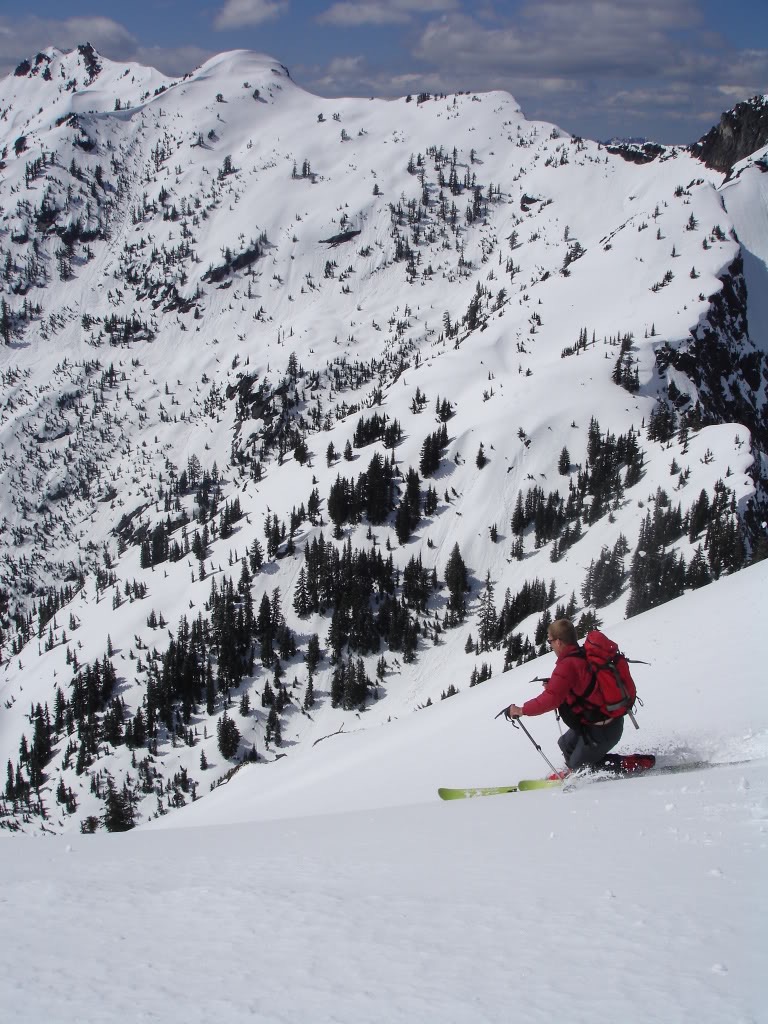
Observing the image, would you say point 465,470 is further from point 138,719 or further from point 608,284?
point 608,284

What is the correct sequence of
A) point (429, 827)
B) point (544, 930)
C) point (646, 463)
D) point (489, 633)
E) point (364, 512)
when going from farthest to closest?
point (364, 512) < point (646, 463) < point (489, 633) < point (429, 827) < point (544, 930)

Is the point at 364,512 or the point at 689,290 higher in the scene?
the point at 689,290

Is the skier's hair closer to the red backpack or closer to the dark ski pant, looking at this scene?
the red backpack

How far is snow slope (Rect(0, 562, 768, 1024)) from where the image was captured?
3996mm

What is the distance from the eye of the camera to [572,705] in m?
10.8

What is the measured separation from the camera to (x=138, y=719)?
101188 mm

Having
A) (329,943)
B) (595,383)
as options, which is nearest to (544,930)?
(329,943)

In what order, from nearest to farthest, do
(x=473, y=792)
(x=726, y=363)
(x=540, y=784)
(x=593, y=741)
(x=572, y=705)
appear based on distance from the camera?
(x=572, y=705) < (x=593, y=741) < (x=540, y=784) < (x=473, y=792) < (x=726, y=363)

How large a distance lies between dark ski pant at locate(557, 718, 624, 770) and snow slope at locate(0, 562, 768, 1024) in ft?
1.93

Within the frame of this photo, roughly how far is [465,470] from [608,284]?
261 ft

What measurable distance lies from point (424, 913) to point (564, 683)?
18.3ft

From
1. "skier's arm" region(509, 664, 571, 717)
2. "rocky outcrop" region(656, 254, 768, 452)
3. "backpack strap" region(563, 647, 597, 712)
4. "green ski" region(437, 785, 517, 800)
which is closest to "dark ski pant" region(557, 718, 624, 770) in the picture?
"backpack strap" region(563, 647, 597, 712)

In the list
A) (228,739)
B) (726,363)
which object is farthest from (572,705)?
(726,363)

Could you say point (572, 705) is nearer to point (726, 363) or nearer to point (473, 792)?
point (473, 792)
